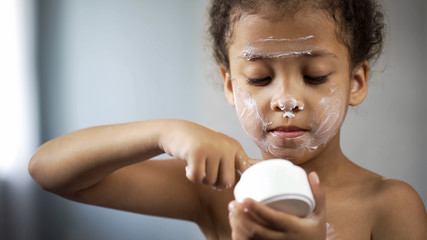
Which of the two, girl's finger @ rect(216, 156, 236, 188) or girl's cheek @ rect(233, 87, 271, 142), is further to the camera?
girl's cheek @ rect(233, 87, 271, 142)

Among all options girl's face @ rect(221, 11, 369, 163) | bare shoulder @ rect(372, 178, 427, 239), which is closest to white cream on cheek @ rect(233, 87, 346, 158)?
girl's face @ rect(221, 11, 369, 163)

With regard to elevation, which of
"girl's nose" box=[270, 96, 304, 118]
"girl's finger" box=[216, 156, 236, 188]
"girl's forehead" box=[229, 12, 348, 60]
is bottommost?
"girl's finger" box=[216, 156, 236, 188]

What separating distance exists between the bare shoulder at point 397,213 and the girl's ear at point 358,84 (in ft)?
0.37

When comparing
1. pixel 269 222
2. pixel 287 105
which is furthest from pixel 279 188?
pixel 287 105

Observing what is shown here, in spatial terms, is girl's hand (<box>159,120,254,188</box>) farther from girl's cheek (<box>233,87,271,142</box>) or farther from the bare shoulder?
the bare shoulder

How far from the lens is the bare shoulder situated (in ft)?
1.69

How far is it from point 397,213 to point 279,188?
11.2 inches

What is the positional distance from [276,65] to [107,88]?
313 millimetres

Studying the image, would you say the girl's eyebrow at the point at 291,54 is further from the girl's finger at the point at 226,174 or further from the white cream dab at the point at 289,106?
the girl's finger at the point at 226,174

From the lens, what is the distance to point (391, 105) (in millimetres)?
657

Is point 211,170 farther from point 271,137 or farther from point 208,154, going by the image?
point 271,137

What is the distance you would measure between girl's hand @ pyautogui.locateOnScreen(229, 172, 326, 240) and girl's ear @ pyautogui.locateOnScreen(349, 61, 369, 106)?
0.24 metres

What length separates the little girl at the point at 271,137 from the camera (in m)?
0.44

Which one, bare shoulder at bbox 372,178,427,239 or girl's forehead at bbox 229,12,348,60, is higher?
girl's forehead at bbox 229,12,348,60
